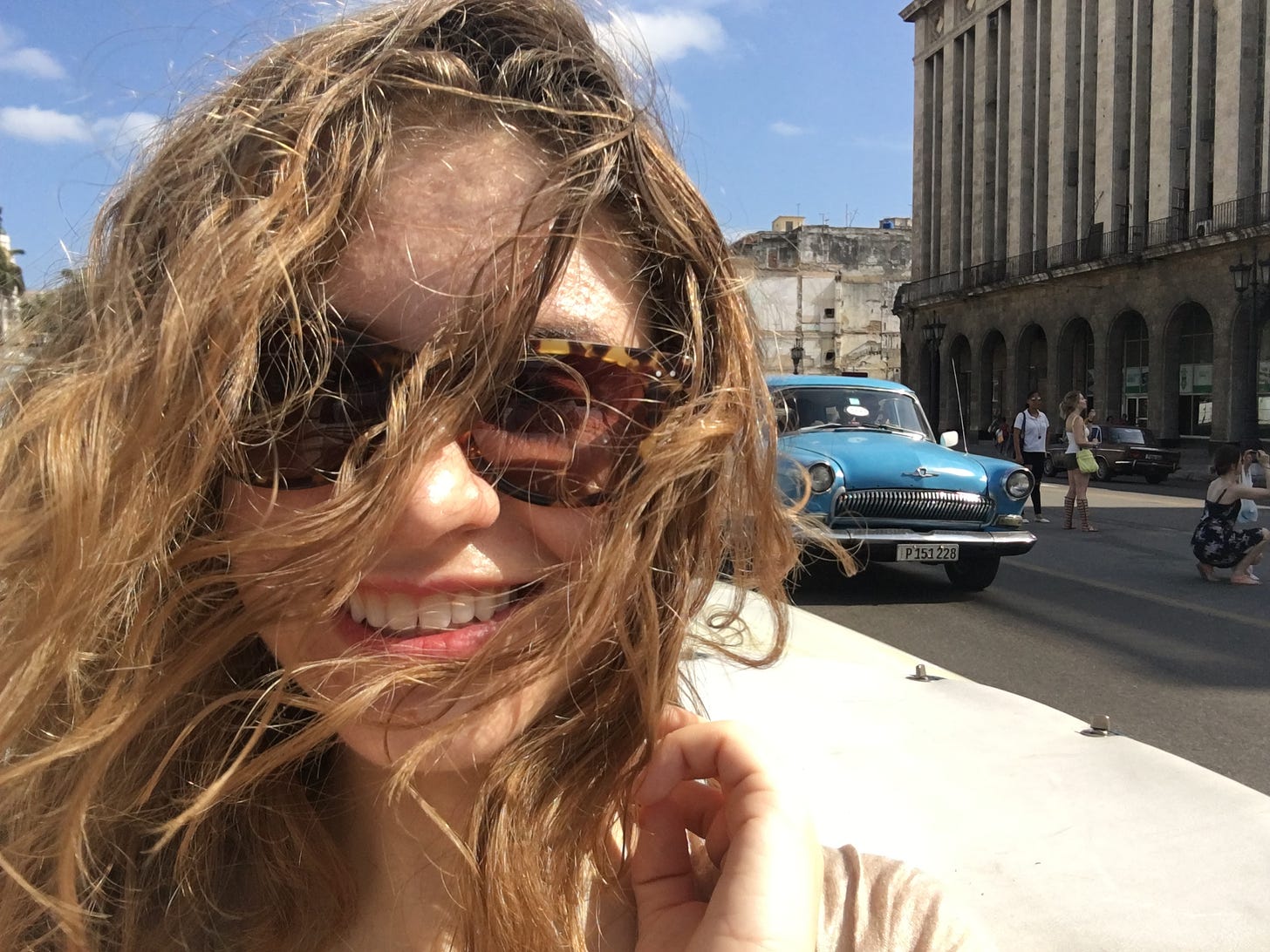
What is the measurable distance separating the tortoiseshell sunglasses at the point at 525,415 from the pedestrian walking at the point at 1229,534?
8775mm

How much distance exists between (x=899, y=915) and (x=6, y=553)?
0.99m

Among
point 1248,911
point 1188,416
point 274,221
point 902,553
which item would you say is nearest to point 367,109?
point 274,221

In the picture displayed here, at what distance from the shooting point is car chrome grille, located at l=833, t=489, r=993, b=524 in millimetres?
6895

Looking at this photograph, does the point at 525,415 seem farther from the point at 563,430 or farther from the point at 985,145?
the point at 985,145

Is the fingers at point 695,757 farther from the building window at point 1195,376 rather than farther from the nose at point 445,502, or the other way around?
the building window at point 1195,376

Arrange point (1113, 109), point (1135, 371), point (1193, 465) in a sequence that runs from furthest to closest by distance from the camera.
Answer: point (1113, 109), point (1135, 371), point (1193, 465)

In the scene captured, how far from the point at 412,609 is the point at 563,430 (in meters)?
0.23

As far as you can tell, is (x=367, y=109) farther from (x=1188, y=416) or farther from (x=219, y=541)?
(x=1188, y=416)

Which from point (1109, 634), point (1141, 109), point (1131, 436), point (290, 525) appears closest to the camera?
point (290, 525)

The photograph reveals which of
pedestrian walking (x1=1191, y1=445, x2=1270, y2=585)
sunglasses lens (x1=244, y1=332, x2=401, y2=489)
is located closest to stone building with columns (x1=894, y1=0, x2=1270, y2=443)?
pedestrian walking (x1=1191, y1=445, x2=1270, y2=585)

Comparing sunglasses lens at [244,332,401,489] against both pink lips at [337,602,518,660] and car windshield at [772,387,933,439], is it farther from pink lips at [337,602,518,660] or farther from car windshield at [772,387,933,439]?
car windshield at [772,387,933,439]

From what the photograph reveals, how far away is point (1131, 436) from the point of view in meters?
21.0

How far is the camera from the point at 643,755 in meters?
1.04

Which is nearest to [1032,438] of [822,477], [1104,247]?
[822,477]
